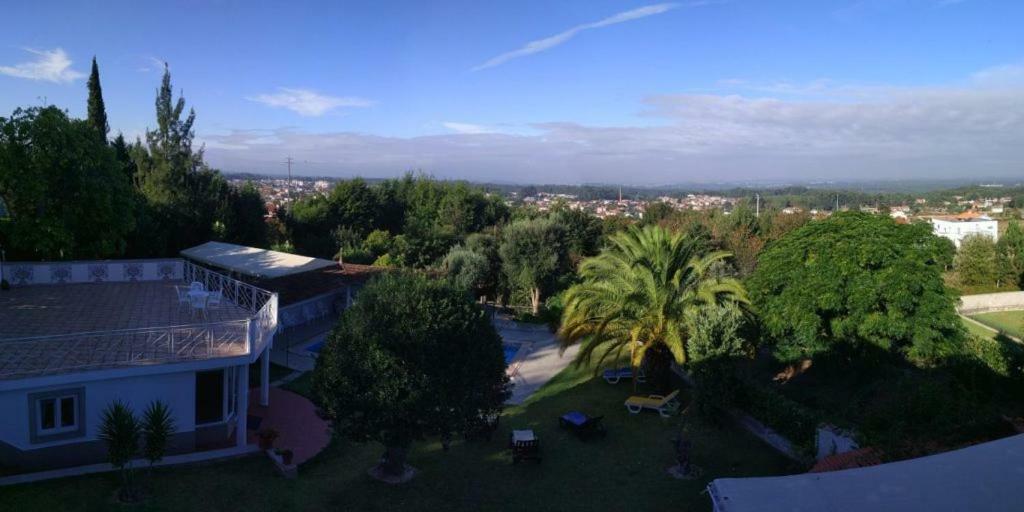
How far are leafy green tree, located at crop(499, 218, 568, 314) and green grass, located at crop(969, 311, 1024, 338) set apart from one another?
20045 millimetres

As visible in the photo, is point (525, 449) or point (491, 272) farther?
point (491, 272)

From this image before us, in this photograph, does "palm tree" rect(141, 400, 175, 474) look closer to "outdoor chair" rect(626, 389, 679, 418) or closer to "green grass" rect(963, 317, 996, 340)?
"outdoor chair" rect(626, 389, 679, 418)

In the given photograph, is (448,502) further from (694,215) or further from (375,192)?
(375,192)

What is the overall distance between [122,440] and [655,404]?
37.7ft

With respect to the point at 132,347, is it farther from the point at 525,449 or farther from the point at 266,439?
the point at 525,449

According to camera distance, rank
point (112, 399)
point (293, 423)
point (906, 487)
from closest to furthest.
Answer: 1. point (906, 487)
2. point (112, 399)
3. point (293, 423)

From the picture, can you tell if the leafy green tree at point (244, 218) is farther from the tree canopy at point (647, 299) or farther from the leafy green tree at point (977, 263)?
the leafy green tree at point (977, 263)

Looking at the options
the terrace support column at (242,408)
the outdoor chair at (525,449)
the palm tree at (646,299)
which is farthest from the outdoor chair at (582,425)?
the terrace support column at (242,408)

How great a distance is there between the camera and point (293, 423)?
552 inches

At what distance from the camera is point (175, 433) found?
11.4 m

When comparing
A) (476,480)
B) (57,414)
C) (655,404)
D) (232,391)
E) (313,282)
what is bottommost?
(476,480)

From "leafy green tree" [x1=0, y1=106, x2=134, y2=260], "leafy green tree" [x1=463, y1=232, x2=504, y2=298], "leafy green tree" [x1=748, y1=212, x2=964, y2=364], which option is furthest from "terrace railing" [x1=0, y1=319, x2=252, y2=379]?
"leafy green tree" [x1=463, y1=232, x2=504, y2=298]

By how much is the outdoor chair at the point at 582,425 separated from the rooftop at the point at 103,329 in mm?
7322

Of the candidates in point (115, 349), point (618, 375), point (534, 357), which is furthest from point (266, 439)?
point (534, 357)
